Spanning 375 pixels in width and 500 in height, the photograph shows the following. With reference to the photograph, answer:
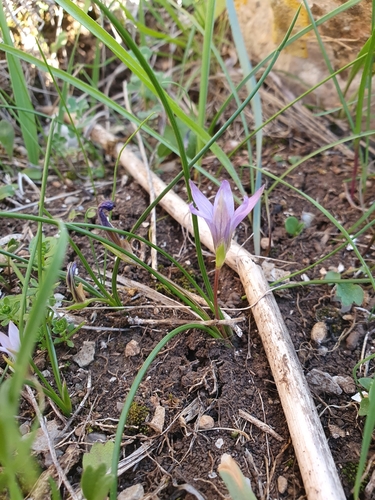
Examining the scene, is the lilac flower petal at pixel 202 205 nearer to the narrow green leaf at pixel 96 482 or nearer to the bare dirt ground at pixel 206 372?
the bare dirt ground at pixel 206 372

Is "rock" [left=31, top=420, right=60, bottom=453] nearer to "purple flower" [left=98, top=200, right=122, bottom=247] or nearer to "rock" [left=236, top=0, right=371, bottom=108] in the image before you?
"purple flower" [left=98, top=200, right=122, bottom=247]

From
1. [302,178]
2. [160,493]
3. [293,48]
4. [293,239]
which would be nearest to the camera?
[160,493]

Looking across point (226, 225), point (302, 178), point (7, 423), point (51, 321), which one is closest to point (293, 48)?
point (302, 178)

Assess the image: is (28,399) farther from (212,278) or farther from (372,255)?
→ (372,255)

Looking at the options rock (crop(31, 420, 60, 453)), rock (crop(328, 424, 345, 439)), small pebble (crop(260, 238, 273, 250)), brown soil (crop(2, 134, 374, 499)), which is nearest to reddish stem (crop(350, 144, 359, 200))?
brown soil (crop(2, 134, 374, 499))

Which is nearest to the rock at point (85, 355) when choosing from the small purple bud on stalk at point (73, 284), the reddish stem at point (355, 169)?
the small purple bud on stalk at point (73, 284)

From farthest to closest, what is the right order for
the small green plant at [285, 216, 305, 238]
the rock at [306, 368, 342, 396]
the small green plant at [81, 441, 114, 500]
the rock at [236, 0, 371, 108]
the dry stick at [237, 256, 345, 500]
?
1. the rock at [236, 0, 371, 108]
2. the small green plant at [285, 216, 305, 238]
3. the rock at [306, 368, 342, 396]
4. the dry stick at [237, 256, 345, 500]
5. the small green plant at [81, 441, 114, 500]

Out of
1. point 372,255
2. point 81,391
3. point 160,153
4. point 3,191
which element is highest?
point 3,191
